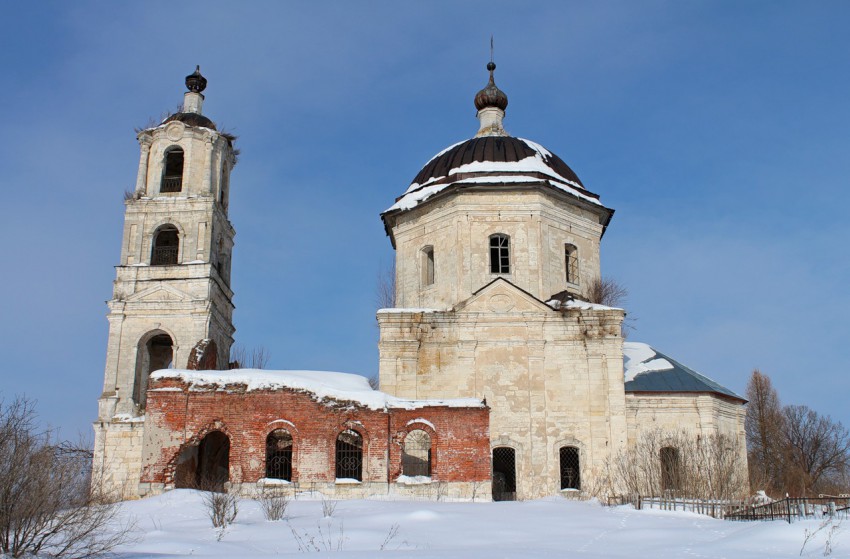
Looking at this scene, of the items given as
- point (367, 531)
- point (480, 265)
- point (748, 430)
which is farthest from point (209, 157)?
point (748, 430)

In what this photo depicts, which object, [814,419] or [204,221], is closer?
[204,221]

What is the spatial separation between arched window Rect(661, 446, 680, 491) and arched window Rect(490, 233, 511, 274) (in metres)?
6.29

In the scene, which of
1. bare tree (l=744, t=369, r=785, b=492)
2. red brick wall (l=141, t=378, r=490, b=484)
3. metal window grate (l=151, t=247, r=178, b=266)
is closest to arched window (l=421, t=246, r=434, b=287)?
red brick wall (l=141, t=378, r=490, b=484)

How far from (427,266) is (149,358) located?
8.45 metres

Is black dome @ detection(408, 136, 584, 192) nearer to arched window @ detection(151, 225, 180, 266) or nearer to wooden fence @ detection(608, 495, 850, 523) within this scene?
arched window @ detection(151, 225, 180, 266)

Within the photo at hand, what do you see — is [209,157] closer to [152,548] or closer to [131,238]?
[131,238]

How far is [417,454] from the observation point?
20.8 m

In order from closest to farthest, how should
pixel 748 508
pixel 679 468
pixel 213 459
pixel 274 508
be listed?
pixel 274 508 → pixel 748 508 → pixel 679 468 → pixel 213 459

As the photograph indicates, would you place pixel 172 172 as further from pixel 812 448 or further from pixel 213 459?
pixel 812 448

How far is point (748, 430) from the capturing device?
4272 centimetres

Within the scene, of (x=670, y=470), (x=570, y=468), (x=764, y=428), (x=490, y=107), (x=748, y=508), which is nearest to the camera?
(x=748, y=508)

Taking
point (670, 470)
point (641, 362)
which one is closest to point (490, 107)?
point (641, 362)

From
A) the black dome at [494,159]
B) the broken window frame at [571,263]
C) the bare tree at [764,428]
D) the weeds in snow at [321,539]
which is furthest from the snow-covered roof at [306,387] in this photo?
the bare tree at [764,428]

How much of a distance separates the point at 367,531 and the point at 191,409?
7.82 metres
